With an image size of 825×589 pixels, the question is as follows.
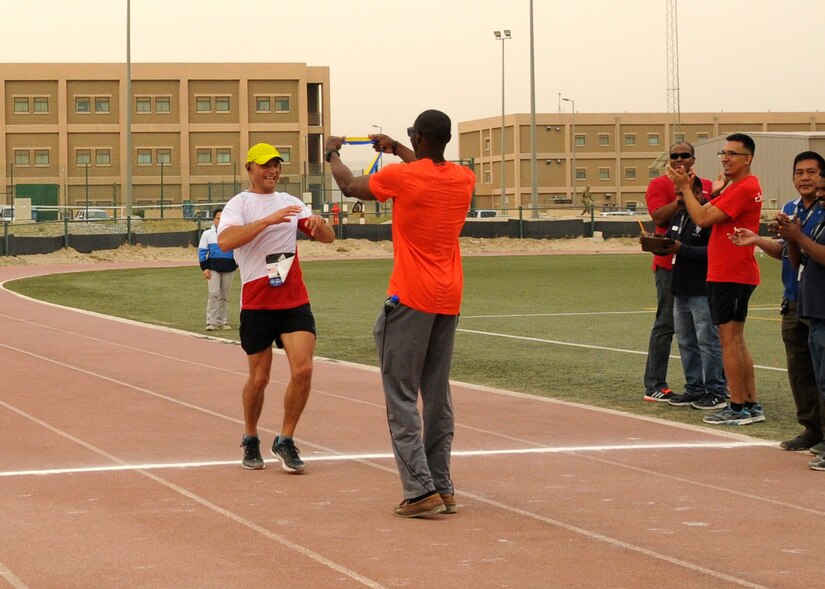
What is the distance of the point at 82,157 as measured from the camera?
90.4 meters

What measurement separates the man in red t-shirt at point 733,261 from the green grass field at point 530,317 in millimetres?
A: 293

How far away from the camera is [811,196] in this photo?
9125 mm

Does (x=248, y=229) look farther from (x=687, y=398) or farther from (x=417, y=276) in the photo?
(x=687, y=398)

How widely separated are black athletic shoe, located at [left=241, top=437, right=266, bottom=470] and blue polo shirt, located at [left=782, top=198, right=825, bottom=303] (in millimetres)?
3571

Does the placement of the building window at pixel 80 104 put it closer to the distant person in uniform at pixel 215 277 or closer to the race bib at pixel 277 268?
the distant person in uniform at pixel 215 277

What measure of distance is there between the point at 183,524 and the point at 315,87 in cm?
9079

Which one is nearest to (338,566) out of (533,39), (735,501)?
(735,501)

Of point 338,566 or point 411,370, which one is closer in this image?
point 338,566

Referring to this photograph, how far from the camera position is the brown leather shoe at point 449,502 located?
7227mm

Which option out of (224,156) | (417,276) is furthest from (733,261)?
(224,156)

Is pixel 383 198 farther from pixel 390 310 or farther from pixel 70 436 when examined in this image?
pixel 70 436

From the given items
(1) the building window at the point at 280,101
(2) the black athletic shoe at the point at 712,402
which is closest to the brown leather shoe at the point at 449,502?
(2) the black athletic shoe at the point at 712,402

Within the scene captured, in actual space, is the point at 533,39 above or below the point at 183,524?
above

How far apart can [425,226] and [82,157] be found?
86.3 meters
